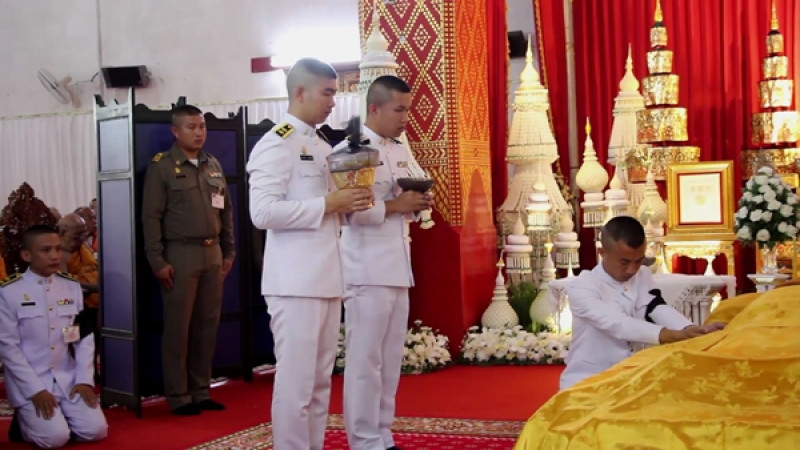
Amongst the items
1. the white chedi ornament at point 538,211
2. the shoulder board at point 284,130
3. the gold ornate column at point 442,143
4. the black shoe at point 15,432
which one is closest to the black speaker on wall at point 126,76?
the gold ornate column at point 442,143

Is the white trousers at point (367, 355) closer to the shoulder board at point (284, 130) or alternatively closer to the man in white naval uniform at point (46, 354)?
the shoulder board at point (284, 130)

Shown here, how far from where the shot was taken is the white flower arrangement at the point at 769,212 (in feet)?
21.3

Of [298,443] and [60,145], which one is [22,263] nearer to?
[298,443]

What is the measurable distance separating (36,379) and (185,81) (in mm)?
8514

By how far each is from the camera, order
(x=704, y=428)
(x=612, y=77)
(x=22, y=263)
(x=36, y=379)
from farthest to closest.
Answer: (x=612, y=77)
(x=22, y=263)
(x=36, y=379)
(x=704, y=428)

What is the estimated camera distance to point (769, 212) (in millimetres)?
6504

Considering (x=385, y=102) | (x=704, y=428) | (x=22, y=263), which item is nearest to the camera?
(x=704, y=428)

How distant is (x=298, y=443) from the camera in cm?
380

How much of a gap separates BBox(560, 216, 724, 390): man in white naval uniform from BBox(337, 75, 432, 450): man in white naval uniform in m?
0.79

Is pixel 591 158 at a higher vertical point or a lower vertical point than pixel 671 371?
higher

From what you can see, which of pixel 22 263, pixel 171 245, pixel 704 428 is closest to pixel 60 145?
pixel 22 263

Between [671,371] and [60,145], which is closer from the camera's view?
[671,371]

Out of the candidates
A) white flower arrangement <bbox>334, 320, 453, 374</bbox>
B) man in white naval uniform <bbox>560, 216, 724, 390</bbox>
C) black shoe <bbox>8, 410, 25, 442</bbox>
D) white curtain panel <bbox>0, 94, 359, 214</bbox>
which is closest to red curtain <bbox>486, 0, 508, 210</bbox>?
white flower arrangement <bbox>334, 320, 453, 374</bbox>

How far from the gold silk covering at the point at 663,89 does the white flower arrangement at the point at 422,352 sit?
262 centimetres
